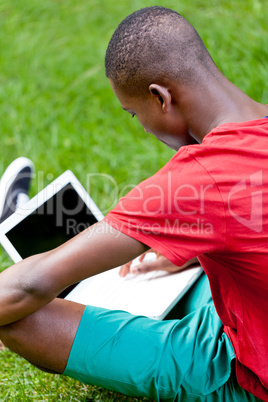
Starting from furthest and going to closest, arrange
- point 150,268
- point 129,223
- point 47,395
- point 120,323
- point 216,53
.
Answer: point 216,53
point 150,268
point 47,395
point 120,323
point 129,223

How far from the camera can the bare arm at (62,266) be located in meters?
1.37

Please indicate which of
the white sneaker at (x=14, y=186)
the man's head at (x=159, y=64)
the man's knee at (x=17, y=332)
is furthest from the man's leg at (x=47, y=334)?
the white sneaker at (x=14, y=186)

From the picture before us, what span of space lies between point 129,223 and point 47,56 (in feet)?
11.1

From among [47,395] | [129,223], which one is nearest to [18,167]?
[47,395]

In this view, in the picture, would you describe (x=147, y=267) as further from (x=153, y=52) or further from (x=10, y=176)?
(x=10, y=176)

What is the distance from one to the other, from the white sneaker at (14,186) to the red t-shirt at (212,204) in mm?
1490

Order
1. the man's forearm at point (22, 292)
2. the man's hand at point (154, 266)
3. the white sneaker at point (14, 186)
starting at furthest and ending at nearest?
1. the white sneaker at point (14, 186)
2. the man's hand at point (154, 266)
3. the man's forearm at point (22, 292)

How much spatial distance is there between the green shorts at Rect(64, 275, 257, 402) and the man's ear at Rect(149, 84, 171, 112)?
0.71m

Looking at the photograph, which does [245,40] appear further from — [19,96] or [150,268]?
[150,268]

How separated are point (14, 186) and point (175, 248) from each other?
1.77 m

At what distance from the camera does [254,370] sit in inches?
60.2

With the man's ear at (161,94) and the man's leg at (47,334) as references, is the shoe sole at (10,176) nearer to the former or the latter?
the man's leg at (47,334)

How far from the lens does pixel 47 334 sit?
1642 millimetres

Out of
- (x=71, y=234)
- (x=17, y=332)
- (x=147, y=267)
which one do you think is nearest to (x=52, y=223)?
(x=71, y=234)
